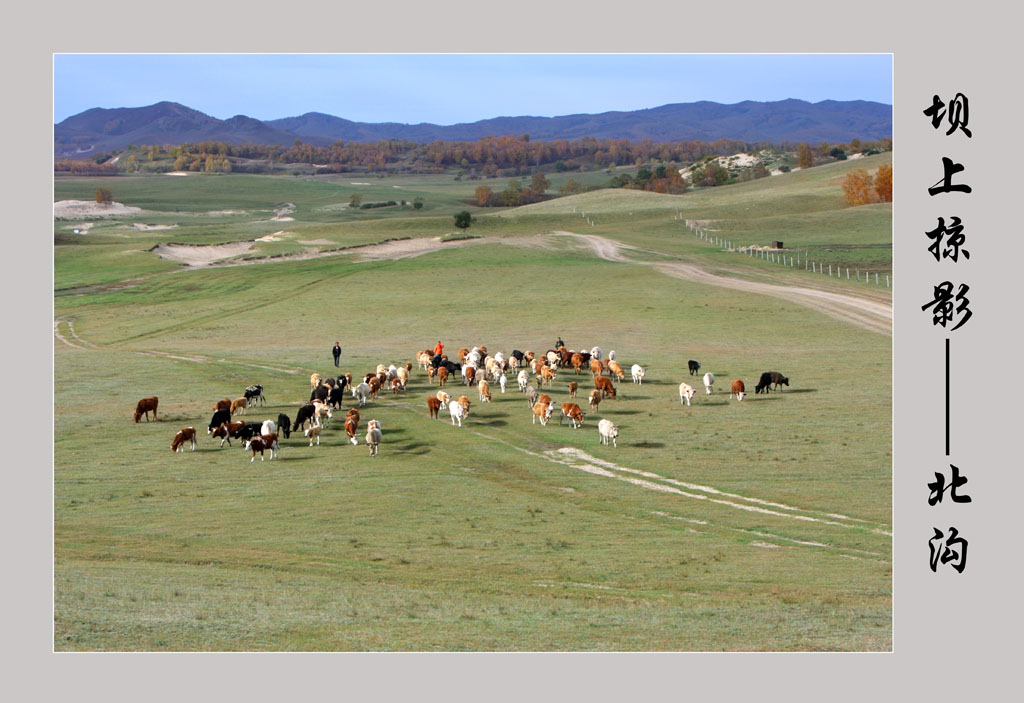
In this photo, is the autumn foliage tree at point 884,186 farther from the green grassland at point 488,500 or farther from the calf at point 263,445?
the calf at point 263,445

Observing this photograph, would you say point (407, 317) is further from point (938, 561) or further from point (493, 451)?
point (938, 561)

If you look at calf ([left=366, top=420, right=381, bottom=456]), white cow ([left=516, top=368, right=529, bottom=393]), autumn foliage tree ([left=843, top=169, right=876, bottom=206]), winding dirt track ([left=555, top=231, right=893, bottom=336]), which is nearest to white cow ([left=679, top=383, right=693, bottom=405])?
white cow ([left=516, top=368, right=529, bottom=393])

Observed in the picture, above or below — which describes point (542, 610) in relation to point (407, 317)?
below

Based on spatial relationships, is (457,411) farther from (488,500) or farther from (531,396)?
(488,500)

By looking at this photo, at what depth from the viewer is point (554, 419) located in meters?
38.0

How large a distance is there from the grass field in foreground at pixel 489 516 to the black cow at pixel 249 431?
3.65 ft

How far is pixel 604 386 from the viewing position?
40781 millimetres

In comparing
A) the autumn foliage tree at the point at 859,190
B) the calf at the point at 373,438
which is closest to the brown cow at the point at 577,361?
the calf at the point at 373,438

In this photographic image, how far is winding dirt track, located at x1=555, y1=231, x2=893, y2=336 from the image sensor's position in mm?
61344

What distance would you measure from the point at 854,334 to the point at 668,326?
10106 mm

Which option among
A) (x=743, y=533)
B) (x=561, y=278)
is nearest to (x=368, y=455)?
(x=743, y=533)

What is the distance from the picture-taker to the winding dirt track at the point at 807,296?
6134 centimetres

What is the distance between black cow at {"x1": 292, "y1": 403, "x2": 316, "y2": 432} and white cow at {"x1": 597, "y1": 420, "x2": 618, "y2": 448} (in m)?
10.0

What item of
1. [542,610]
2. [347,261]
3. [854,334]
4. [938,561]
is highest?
[347,261]
